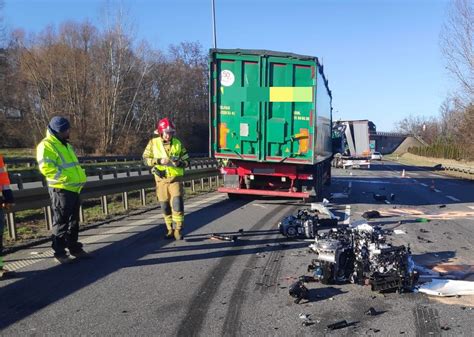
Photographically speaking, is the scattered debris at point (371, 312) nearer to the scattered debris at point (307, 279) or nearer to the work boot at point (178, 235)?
the scattered debris at point (307, 279)

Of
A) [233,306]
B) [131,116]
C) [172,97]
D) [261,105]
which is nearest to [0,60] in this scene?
[131,116]

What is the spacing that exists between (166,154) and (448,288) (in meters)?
4.43

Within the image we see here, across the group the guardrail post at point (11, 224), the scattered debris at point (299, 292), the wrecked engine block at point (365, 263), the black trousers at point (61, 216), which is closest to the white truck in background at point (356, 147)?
the guardrail post at point (11, 224)

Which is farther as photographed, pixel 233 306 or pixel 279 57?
pixel 279 57

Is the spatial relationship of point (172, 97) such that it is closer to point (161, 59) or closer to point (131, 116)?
point (161, 59)

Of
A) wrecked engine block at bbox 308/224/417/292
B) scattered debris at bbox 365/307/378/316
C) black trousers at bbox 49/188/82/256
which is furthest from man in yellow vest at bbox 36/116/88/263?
scattered debris at bbox 365/307/378/316

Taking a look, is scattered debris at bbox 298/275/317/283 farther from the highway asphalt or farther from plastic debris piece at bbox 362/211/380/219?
plastic debris piece at bbox 362/211/380/219

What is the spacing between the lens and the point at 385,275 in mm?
4402

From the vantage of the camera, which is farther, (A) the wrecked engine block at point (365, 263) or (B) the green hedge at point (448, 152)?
(B) the green hedge at point (448, 152)

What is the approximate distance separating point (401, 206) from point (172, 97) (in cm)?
4690

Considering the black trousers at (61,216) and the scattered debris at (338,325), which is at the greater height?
the black trousers at (61,216)

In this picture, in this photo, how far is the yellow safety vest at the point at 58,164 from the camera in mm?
5348

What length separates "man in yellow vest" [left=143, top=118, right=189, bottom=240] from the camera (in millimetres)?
6887

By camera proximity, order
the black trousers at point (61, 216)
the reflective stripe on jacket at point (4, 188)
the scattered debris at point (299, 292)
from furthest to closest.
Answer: the black trousers at point (61, 216) < the reflective stripe on jacket at point (4, 188) < the scattered debris at point (299, 292)
